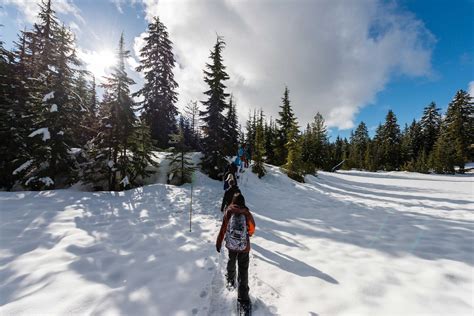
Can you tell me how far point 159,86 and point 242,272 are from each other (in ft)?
79.7

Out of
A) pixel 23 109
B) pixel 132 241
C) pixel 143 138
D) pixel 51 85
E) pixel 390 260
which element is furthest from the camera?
pixel 143 138

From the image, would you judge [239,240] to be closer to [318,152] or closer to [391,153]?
[318,152]

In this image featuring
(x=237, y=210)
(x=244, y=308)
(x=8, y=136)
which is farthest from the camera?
(x=8, y=136)

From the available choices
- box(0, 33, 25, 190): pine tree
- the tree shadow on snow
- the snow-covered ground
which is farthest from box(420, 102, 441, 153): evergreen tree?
box(0, 33, 25, 190): pine tree

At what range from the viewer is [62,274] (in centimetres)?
425

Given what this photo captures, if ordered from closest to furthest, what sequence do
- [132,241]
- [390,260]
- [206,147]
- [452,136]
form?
[390,260] → [132,241] → [206,147] → [452,136]

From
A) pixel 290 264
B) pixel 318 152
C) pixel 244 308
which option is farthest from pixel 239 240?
pixel 318 152

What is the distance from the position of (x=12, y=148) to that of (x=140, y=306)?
14100mm

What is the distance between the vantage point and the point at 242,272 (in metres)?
3.76

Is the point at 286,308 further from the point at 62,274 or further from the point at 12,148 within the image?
the point at 12,148

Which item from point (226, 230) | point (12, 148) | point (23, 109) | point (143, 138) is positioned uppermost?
point (23, 109)

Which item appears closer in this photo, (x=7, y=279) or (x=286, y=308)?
(x=286, y=308)

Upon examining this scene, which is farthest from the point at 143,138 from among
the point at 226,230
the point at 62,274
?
the point at 226,230

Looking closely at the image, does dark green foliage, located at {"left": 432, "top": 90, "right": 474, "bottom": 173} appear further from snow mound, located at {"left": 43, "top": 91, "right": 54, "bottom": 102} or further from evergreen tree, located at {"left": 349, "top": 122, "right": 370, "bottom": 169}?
snow mound, located at {"left": 43, "top": 91, "right": 54, "bottom": 102}
